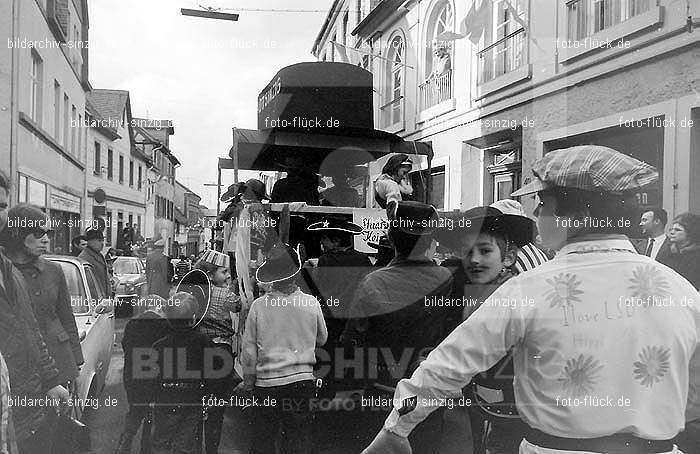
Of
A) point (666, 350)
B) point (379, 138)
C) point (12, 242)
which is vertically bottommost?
point (666, 350)

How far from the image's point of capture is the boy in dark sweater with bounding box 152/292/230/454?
2.79 m

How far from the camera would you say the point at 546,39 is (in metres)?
2.79

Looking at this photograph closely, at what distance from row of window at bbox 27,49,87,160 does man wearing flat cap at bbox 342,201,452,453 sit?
1.40 metres

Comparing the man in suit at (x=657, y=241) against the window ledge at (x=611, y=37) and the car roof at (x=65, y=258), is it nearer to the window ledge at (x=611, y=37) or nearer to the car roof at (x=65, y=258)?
the window ledge at (x=611, y=37)

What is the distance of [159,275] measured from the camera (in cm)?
300

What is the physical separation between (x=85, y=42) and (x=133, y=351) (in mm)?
1403

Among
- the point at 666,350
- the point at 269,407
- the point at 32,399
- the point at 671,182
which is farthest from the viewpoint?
the point at 269,407

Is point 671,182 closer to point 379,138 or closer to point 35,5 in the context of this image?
point 379,138

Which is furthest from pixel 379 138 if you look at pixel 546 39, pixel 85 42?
pixel 85 42

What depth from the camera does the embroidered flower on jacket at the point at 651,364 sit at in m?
1.25

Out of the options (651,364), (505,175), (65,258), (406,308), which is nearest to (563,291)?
(651,364)

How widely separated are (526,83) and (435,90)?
1.53 ft

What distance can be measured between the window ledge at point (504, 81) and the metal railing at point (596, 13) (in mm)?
259

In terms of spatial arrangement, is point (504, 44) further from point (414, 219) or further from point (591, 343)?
point (591, 343)
